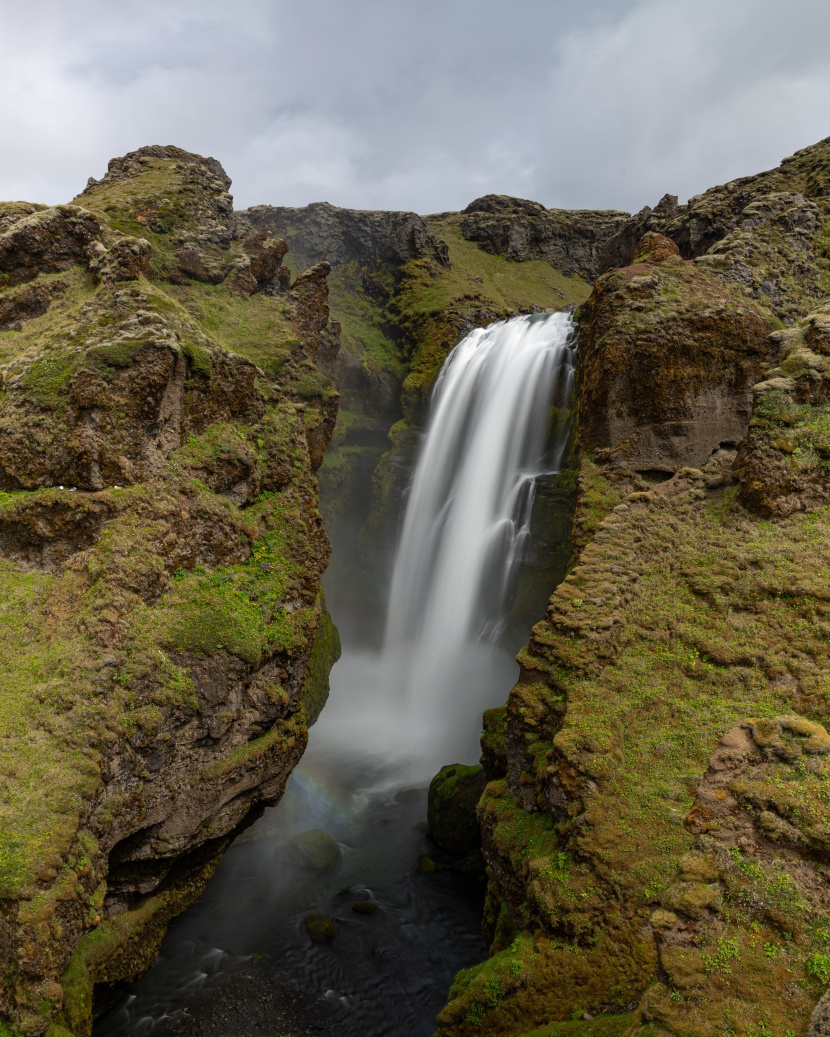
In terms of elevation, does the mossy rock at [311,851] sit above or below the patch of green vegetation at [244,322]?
below

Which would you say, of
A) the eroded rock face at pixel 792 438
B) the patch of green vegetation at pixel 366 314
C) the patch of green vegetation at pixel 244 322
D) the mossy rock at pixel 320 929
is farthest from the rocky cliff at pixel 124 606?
the patch of green vegetation at pixel 366 314

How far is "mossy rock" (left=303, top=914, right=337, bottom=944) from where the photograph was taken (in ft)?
41.0

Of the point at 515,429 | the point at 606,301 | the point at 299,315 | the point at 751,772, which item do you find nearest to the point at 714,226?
the point at 606,301

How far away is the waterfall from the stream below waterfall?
84 mm

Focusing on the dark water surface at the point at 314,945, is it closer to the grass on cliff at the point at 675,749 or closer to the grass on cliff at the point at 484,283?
the grass on cliff at the point at 675,749

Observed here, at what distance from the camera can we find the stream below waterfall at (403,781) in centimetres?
1105

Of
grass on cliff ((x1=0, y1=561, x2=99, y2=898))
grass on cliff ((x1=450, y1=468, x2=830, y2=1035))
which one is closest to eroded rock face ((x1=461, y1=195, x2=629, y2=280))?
grass on cliff ((x1=450, y1=468, x2=830, y2=1035))

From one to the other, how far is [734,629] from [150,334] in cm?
1354

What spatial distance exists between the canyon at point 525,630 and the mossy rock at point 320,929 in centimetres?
256

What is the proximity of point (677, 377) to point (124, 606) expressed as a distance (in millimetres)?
14890

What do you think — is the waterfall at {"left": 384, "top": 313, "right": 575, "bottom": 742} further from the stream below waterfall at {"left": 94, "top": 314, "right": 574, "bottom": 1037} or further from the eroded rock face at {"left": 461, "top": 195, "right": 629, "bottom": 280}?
the eroded rock face at {"left": 461, "top": 195, "right": 629, "bottom": 280}

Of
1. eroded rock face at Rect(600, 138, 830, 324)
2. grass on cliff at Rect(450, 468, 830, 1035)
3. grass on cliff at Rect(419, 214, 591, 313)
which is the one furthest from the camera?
grass on cliff at Rect(419, 214, 591, 313)

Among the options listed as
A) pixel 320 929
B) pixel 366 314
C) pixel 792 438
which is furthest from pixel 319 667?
pixel 366 314

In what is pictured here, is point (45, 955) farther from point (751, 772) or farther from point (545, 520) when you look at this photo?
point (545, 520)
